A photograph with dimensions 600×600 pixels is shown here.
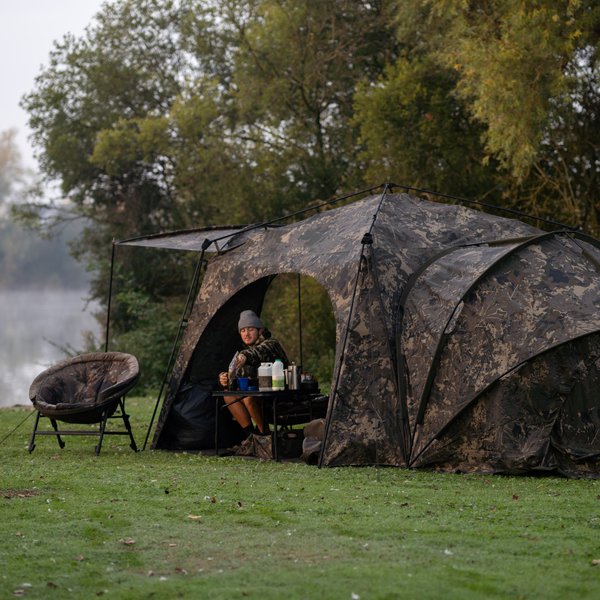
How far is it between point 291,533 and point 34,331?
37.9m

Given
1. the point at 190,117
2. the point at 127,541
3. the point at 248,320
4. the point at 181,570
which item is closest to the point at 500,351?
the point at 248,320

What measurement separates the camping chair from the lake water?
1269cm

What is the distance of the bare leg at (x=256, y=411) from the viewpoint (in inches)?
392

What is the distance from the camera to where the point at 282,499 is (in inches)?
284

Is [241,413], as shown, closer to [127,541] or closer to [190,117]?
[127,541]

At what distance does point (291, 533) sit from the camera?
20.0 ft

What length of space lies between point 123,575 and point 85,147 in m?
22.7

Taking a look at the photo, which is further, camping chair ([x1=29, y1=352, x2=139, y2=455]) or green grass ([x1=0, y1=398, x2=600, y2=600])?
camping chair ([x1=29, y1=352, x2=139, y2=455])

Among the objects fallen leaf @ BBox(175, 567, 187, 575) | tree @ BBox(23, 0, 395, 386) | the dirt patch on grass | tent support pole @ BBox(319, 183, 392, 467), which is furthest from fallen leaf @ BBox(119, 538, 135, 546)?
tree @ BBox(23, 0, 395, 386)

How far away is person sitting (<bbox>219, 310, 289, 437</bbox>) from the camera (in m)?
9.80

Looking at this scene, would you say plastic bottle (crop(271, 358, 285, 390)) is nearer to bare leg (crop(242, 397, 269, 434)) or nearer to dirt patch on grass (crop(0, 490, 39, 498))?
bare leg (crop(242, 397, 269, 434))

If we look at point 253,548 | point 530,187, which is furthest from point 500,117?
point 253,548

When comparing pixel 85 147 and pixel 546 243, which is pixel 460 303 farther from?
pixel 85 147

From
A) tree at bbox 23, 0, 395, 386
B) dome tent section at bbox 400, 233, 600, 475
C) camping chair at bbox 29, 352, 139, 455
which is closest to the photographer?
dome tent section at bbox 400, 233, 600, 475
